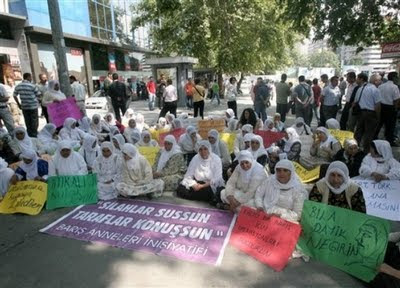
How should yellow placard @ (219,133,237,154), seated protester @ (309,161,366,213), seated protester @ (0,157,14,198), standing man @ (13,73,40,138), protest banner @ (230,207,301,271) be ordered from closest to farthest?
1. protest banner @ (230,207,301,271)
2. seated protester @ (309,161,366,213)
3. seated protester @ (0,157,14,198)
4. yellow placard @ (219,133,237,154)
5. standing man @ (13,73,40,138)

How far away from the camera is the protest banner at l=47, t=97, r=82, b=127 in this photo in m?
8.19

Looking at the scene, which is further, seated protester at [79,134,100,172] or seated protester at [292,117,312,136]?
seated protester at [292,117,312,136]

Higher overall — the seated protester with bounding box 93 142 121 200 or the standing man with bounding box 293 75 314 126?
the standing man with bounding box 293 75 314 126

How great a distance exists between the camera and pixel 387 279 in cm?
291

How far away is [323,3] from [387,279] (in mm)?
7963

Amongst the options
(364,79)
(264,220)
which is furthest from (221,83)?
(264,220)

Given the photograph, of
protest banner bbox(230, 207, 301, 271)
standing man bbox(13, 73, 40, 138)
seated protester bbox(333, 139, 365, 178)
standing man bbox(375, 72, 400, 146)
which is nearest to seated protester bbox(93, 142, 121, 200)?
protest banner bbox(230, 207, 301, 271)

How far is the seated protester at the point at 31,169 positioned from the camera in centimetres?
549

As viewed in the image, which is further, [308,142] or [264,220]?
[308,142]

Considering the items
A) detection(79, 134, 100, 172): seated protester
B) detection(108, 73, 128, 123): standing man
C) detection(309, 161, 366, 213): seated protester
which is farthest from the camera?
detection(108, 73, 128, 123): standing man

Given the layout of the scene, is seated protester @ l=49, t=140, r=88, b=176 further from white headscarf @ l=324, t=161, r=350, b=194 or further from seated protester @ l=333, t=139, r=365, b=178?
seated protester @ l=333, t=139, r=365, b=178

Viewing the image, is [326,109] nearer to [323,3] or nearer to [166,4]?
[323,3]

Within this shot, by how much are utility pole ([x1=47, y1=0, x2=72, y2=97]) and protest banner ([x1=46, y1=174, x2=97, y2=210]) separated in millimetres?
3965

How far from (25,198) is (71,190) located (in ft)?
2.08
